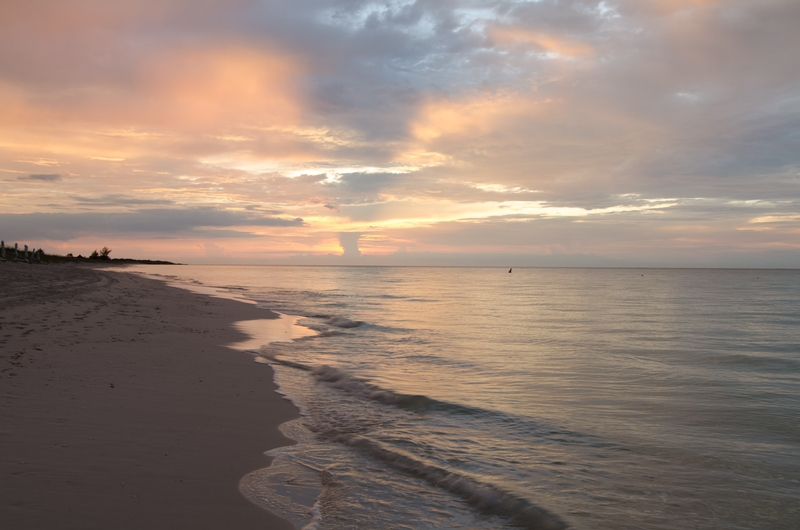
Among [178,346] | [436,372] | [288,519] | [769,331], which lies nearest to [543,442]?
[288,519]

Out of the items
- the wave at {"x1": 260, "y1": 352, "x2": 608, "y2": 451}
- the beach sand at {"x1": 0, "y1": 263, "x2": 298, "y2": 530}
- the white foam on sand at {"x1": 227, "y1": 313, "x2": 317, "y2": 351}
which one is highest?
the beach sand at {"x1": 0, "y1": 263, "x2": 298, "y2": 530}

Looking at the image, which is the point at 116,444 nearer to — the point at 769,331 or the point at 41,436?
the point at 41,436

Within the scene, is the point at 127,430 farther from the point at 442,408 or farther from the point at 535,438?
the point at 535,438

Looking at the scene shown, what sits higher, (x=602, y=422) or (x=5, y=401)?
(x=5, y=401)

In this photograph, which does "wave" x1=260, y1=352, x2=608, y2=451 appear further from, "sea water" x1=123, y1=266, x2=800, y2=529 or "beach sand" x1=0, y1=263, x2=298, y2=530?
"beach sand" x1=0, y1=263, x2=298, y2=530

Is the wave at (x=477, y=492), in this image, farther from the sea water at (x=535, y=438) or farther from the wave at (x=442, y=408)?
the wave at (x=442, y=408)

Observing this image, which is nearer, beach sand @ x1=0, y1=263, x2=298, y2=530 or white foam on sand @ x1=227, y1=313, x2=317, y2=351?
beach sand @ x1=0, y1=263, x2=298, y2=530

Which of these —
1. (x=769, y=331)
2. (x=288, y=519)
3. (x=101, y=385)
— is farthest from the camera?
(x=769, y=331)

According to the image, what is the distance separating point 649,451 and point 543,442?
1573 mm

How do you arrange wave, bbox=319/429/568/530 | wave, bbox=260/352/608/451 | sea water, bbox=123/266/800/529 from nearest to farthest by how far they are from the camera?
wave, bbox=319/429/568/530, sea water, bbox=123/266/800/529, wave, bbox=260/352/608/451

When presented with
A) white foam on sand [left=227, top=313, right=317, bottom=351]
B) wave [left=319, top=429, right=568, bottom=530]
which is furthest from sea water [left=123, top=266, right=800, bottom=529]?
white foam on sand [left=227, top=313, right=317, bottom=351]

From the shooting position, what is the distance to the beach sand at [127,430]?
15.0ft

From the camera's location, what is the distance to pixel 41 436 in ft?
19.6

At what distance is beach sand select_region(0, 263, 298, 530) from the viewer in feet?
15.0
